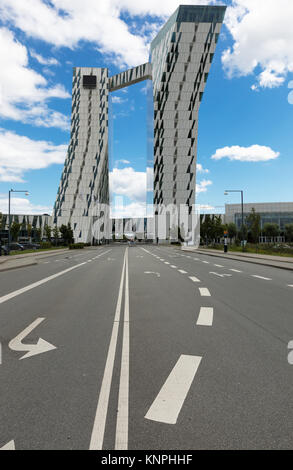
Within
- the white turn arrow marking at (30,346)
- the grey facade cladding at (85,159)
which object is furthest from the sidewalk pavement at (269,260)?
the grey facade cladding at (85,159)

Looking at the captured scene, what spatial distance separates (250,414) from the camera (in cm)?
307

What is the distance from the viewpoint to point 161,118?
116812 mm

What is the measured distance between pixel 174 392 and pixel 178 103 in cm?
11895

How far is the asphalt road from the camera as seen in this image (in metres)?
2.77

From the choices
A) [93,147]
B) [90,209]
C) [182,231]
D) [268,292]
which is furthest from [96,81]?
[268,292]

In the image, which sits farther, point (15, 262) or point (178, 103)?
point (178, 103)

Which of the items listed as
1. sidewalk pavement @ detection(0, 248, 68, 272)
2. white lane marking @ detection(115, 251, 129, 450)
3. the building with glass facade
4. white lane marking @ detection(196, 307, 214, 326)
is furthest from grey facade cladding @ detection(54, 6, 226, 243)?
white lane marking @ detection(115, 251, 129, 450)

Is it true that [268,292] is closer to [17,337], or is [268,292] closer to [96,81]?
[17,337]

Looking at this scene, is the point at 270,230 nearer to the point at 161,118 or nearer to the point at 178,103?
the point at 178,103

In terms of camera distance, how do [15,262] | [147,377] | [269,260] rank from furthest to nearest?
[269,260] → [15,262] → [147,377]

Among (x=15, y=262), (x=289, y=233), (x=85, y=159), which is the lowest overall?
(x=15, y=262)

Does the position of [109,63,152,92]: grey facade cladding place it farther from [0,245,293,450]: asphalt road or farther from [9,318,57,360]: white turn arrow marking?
[9,318,57,360]: white turn arrow marking

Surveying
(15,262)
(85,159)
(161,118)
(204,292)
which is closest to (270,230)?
(161,118)

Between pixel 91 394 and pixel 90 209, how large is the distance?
99.9m
